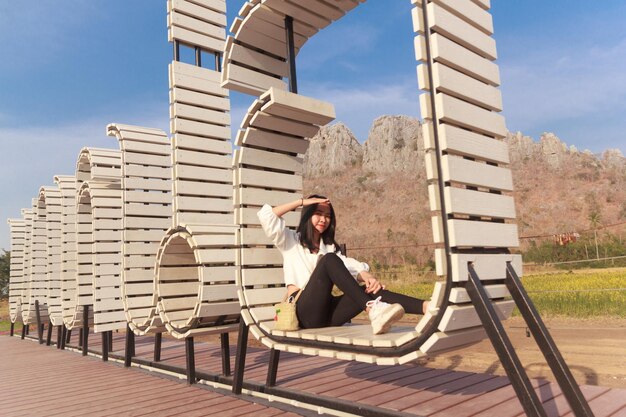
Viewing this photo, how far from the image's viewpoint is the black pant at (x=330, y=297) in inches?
122

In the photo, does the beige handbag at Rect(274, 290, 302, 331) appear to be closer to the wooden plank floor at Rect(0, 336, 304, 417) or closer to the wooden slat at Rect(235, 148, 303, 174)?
the wooden plank floor at Rect(0, 336, 304, 417)

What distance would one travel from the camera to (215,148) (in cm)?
533

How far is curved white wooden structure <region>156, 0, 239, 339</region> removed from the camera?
13.3 ft

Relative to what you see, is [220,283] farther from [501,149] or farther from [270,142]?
[501,149]

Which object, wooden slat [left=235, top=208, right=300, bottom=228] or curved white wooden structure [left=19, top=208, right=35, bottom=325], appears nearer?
wooden slat [left=235, top=208, right=300, bottom=228]

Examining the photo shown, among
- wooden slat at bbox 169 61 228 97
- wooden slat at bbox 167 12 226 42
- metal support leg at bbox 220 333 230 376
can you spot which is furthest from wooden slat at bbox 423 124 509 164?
wooden slat at bbox 167 12 226 42

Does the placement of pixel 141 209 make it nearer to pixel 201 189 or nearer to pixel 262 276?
pixel 201 189

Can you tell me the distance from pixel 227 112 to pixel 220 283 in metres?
2.23

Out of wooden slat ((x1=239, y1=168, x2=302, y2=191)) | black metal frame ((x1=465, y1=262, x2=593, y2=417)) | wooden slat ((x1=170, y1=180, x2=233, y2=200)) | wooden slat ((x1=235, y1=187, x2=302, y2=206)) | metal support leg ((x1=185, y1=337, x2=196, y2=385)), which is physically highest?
wooden slat ((x1=170, y1=180, x2=233, y2=200))

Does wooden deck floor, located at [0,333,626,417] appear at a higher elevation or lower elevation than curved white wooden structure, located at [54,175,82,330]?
lower

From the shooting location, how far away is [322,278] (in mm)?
3246

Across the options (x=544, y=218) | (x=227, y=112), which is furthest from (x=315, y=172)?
(x=227, y=112)

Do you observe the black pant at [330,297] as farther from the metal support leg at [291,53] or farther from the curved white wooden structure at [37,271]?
the curved white wooden structure at [37,271]

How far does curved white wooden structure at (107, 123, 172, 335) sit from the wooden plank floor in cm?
70
